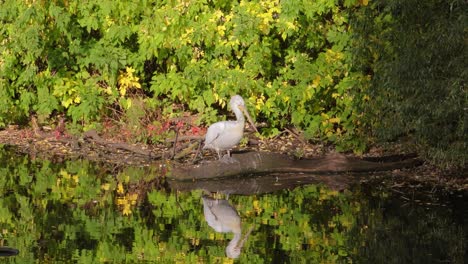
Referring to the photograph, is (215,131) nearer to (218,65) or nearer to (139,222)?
(218,65)

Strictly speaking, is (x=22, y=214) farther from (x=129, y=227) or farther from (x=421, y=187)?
(x=421, y=187)

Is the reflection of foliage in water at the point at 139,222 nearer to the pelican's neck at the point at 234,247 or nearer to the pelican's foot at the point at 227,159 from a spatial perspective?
the pelican's neck at the point at 234,247

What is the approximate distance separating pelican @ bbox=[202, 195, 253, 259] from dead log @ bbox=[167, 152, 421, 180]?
44.2 inches

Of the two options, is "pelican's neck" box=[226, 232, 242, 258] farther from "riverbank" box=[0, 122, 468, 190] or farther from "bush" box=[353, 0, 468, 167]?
"riverbank" box=[0, 122, 468, 190]

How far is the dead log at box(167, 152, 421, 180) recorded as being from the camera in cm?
1456

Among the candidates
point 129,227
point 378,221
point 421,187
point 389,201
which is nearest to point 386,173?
point 421,187

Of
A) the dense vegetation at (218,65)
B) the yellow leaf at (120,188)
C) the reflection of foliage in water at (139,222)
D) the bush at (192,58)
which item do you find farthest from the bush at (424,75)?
the yellow leaf at (120,188)

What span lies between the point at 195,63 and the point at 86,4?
2.12 m

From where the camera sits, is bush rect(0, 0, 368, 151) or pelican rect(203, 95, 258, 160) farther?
bush rect(0, 0, 368, 151)

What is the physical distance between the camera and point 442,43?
12.9m

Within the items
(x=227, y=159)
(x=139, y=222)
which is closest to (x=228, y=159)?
(x=227, y=159)

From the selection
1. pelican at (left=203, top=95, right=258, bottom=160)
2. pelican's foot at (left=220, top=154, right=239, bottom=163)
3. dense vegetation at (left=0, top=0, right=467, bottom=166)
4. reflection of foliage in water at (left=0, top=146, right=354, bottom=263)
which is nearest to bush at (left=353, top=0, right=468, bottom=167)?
dense vegetation at (left=0, top=0, right=467, bottom=166)

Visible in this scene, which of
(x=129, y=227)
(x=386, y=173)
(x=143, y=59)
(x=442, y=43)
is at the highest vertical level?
(x=143, y=59)

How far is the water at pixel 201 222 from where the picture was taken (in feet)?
33.9
